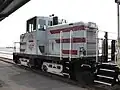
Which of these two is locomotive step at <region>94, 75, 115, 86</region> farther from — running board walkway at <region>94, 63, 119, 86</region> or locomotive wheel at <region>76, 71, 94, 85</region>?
locomotive wheel at <region>76, 71, 94, 85</region>

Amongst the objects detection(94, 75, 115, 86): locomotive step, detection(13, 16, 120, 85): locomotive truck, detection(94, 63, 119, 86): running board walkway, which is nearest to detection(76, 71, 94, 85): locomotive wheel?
detection(13, 16, 120, 85): locomotive truck

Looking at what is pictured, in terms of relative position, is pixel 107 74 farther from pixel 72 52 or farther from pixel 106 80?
pixel 72 52

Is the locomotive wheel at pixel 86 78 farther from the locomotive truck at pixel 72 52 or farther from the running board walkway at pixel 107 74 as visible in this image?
the running board walkway at pixel 107 74

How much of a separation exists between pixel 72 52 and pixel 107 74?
2634mm

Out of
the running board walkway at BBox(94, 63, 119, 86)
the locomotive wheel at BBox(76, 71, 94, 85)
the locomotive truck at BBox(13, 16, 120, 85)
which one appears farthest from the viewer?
the locomotive wheel at BBox(76, 71, 94, 85)

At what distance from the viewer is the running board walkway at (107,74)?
7.86 metres

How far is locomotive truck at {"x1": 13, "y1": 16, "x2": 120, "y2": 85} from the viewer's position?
880cm

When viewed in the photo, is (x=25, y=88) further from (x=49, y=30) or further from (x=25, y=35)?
(x=25, y=35)

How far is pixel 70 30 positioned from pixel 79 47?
0.97 m

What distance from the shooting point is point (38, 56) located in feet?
42.0

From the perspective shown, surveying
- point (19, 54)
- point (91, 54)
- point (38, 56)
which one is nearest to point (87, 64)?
point (91, 54)

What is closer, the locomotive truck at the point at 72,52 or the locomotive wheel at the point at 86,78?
the locomotive truck at the point at 72,52

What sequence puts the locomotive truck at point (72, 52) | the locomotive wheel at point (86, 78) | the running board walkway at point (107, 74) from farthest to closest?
the locomotive wheel at point (86, 78), the locomotive truck at point (72, 52), the running board walkway at point (107, 74)

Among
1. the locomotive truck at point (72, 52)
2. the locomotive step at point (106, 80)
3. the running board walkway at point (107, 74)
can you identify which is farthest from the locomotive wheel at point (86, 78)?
the locomotive step at point (106, 80)
